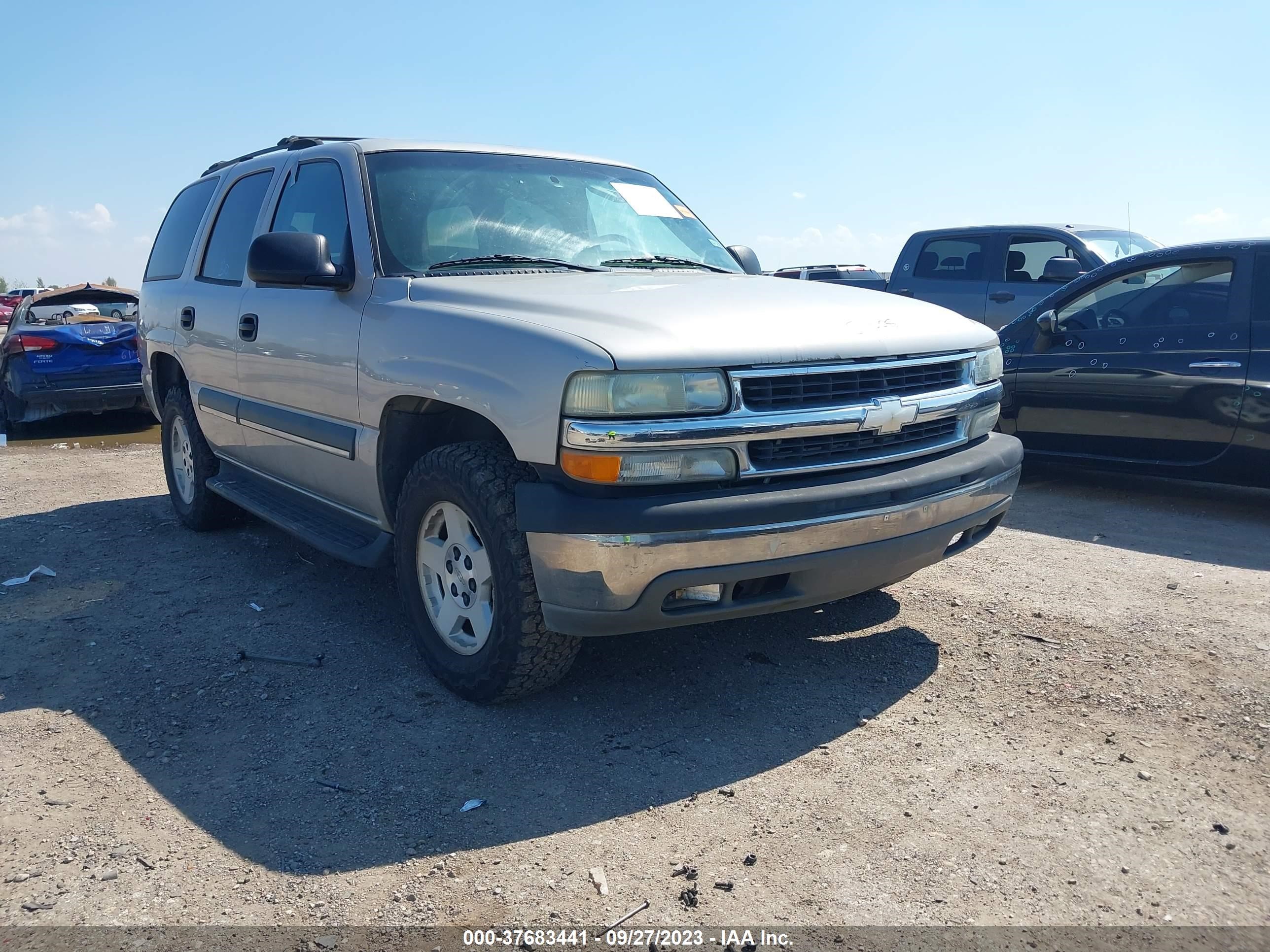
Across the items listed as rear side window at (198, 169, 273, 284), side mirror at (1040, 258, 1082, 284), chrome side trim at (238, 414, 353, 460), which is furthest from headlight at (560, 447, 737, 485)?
side mirror at (1040, 258, 1082, 284)

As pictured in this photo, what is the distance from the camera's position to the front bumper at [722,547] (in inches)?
116

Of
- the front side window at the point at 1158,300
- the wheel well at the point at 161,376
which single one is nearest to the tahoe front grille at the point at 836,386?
the front side window at the point at 1158,300

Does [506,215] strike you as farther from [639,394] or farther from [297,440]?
[639,394]

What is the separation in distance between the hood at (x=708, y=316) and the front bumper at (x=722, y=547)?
1.36 ft

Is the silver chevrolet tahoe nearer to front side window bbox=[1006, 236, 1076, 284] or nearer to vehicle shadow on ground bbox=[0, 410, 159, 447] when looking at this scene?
front side window bbox=[1006, 236, 1076, 284]

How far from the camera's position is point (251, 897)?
8.27 feet

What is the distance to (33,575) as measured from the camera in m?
5.25

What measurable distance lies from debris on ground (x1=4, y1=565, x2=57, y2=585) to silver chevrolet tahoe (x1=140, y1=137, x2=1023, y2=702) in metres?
1.25

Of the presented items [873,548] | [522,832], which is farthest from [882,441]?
[522,832]

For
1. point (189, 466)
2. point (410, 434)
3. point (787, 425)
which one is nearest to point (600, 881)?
point (787, 425)

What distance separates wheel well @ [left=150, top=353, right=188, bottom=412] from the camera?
6.34m

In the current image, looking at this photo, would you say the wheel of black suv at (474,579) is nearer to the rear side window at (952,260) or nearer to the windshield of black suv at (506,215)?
the windshield of black suv at (506,215)

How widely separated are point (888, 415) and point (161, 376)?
491 centimetres

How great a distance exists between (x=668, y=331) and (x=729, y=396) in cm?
27
